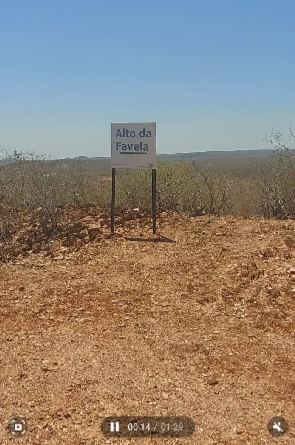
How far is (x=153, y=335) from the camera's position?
14.5 ft

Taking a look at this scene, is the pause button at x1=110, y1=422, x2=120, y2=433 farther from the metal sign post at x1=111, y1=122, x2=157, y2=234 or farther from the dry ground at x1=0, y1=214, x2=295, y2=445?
the metal sign post at x1=111, y1=122, x2=157, y2=234

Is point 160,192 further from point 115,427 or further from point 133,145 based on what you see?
point 115,427

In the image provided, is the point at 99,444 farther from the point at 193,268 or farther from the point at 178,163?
the point at 178,163

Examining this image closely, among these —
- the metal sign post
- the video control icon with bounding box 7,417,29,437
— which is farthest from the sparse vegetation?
the video control icon with bounding box 7,417,29,437

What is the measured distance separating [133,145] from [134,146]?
0.08 feet

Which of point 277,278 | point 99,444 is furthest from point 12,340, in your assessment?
point 277,278

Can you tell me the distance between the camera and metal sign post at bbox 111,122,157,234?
7.68m

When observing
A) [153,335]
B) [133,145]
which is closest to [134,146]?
[133,145]

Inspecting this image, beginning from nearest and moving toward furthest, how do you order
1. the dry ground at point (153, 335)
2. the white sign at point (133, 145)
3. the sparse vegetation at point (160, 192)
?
1. the dry ground at point (153, 335)
2. the white sign at point (133, 145)
3. the sparse vegetation at point (160, 192)

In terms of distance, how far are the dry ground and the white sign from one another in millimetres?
1332

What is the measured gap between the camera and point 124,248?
7094 millimetres
